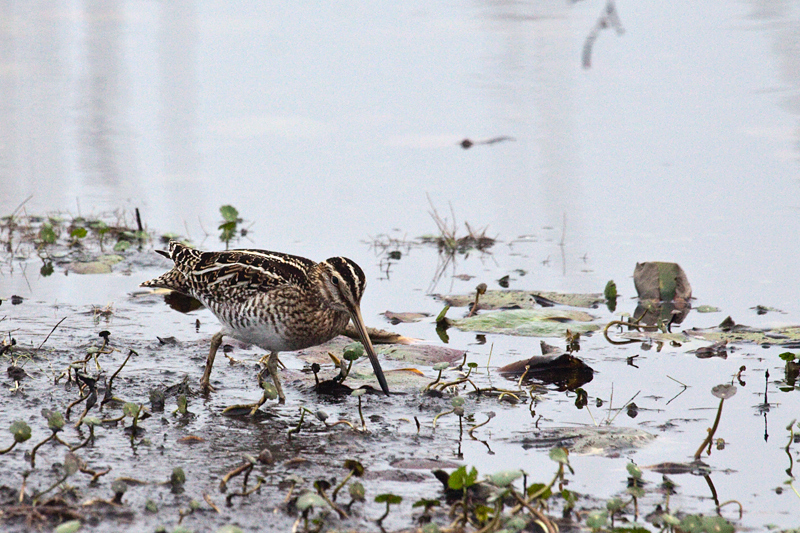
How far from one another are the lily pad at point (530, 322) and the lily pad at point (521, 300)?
0.51 feet

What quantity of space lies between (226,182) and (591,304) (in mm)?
4265

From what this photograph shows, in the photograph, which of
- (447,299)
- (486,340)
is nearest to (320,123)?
(447,299)

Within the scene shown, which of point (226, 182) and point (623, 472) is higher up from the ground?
point (226, 182)

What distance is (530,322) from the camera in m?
7.08

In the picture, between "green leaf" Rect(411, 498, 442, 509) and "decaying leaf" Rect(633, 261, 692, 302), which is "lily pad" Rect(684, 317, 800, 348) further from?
"green leaf" Rect(411, 498, 442, 509)

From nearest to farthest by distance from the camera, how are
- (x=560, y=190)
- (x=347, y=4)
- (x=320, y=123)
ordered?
(x=560, y=190) < (x=320, y=123) < (x=347, y=4)

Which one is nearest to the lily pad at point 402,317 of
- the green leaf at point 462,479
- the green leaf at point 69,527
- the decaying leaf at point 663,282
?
the decaying leaf at point 663,282

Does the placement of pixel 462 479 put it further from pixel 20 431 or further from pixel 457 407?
pixel 20 431

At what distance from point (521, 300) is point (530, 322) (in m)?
0.45

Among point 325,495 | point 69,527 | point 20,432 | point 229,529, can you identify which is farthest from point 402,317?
point 69,527

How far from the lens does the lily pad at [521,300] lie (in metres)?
7.44

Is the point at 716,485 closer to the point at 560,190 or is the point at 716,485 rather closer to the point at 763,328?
the point at 763,328

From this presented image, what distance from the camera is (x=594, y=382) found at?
614 centimetres

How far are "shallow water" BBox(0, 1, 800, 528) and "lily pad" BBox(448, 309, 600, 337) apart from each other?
14 centimetres
